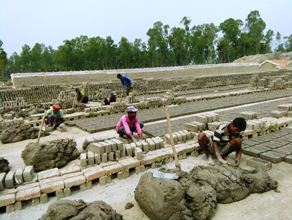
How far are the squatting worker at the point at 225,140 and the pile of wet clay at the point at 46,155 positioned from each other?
301cm

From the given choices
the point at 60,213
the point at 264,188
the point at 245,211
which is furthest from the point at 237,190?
the point at 60,213

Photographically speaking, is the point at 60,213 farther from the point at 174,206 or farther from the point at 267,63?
the point at 267,63

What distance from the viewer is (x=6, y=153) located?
17.8 feet

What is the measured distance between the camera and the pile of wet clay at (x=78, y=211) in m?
2.37

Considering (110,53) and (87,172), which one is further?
(110,53)

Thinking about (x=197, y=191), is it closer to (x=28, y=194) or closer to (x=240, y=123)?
(x=240, y=123)

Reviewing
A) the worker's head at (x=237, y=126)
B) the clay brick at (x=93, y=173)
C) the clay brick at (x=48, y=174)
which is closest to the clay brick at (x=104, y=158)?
the clay brick at (x=93, y=173)

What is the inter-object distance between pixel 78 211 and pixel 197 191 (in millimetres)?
1539

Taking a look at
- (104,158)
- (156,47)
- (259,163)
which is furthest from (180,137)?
(156,47)

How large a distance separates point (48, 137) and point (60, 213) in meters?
4.89

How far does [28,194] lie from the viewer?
311cm

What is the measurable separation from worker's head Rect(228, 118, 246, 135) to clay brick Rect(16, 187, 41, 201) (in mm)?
3495

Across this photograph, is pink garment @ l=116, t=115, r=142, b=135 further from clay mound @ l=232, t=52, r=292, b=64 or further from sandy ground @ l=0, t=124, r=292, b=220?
clay mound @ l=232, t=52, r=292, b=64

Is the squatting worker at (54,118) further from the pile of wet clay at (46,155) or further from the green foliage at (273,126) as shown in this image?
the green foliage at (273,126)
